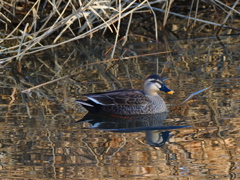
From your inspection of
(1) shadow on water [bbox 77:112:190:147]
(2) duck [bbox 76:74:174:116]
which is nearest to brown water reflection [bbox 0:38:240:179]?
(1) shadow on water [bbox 77:112:190:147]

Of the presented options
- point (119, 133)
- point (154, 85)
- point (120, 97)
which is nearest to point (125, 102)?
point (120, 97)

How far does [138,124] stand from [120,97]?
664mm

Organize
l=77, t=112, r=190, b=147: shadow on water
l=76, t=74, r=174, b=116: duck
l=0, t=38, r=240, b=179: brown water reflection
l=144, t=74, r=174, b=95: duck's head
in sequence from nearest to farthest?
l=0, t=38, r=240, b=179: brown water reflection → l=77, t=112, r=190, b=147: shadow on water → l=76, t=74, r=174, b=116: duck → l=144, t=74, r=174, b=95: duck's head

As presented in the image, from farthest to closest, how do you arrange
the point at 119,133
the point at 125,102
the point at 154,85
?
the point at 154,85 < the point at 125,102 < the point at 119,133

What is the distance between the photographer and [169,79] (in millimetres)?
8945

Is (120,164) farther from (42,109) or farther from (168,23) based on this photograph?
(168,23)

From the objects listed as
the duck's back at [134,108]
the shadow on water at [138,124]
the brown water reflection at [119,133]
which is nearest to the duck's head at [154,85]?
the duck's back at [134,108]

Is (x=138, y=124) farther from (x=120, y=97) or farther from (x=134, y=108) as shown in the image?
(x=120, y=97)

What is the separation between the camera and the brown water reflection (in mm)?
5648

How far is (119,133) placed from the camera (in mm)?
6898

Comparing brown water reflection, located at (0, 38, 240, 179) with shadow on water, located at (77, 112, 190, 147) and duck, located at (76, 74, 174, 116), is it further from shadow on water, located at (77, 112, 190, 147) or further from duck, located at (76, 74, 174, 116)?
duck, located at (76, 74, 174, 116)

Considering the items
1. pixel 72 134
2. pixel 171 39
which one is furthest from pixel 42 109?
pixel 171 39

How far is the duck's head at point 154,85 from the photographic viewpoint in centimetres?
792

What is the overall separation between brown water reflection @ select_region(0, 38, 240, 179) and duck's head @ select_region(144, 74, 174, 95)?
273 mm
